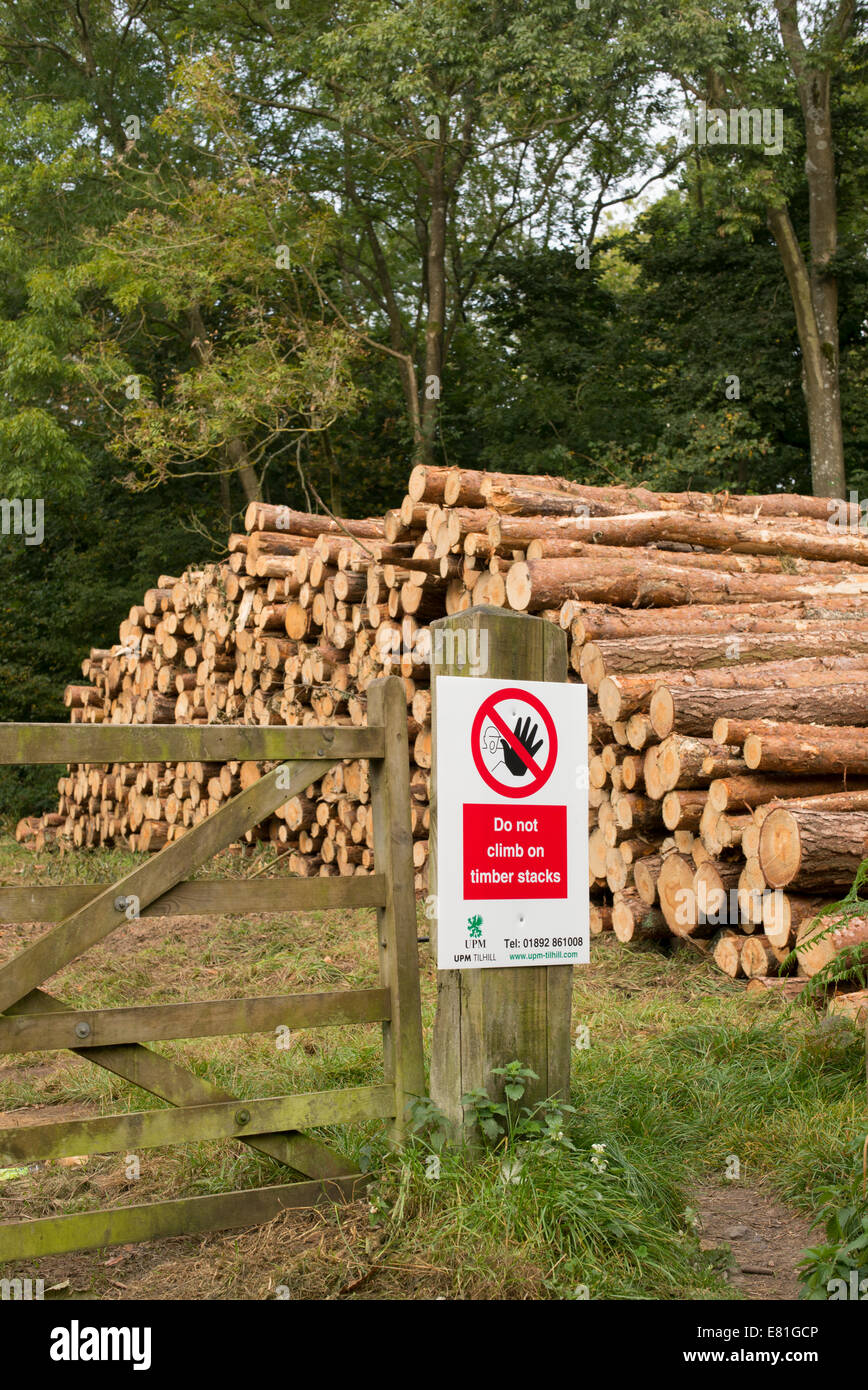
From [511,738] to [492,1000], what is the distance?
75 centimetres

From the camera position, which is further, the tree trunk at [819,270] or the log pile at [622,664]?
the tree trunk at [819,270]

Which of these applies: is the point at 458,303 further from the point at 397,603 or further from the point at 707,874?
the point at 707,874

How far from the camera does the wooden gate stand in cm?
309

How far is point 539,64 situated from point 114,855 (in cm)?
1039

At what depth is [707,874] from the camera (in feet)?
21.1

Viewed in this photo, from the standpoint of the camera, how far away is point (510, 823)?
3.67 meters

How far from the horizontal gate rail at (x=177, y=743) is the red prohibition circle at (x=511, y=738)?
0.93ft

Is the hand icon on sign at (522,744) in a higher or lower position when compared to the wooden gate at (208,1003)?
higher

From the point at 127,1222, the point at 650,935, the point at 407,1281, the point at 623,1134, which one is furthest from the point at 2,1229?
the point at 650,935

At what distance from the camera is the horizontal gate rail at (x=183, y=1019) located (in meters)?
3.09
